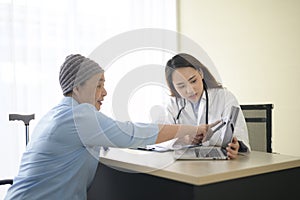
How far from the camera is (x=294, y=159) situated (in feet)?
4.16

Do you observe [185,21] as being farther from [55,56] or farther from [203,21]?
[55,56]

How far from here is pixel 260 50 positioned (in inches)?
105

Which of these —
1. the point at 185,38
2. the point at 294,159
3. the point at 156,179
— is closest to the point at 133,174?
the point at 156,179

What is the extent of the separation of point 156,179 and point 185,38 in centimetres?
237

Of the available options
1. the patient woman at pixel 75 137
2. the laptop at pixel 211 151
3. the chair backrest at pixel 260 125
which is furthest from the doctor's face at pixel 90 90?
the chair backrest at pixel 260 125

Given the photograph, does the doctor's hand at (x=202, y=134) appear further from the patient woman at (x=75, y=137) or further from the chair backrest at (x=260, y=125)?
the chair backrest at (x=260, y=125)

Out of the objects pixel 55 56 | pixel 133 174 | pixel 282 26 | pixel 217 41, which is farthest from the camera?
pixel 217 41

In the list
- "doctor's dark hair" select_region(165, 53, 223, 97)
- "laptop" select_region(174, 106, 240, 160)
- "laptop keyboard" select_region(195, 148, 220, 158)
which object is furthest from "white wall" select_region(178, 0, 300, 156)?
"laptop keyboard" select_region(195, 148, 220, 158)

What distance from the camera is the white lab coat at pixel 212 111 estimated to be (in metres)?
1.49

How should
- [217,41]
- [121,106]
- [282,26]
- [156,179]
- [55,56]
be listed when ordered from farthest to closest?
[217,41] → [55,56] → [282,26] → [121,106] → [156,179]

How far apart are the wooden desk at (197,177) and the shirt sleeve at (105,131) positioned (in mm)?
94

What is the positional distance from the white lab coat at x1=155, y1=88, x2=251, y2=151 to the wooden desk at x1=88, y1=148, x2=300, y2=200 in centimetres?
13

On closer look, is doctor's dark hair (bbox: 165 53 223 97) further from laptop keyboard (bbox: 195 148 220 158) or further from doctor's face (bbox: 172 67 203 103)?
laptop keyboard (bbox: 195 148 220 158)

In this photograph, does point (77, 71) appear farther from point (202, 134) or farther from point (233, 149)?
point (233, 149)
